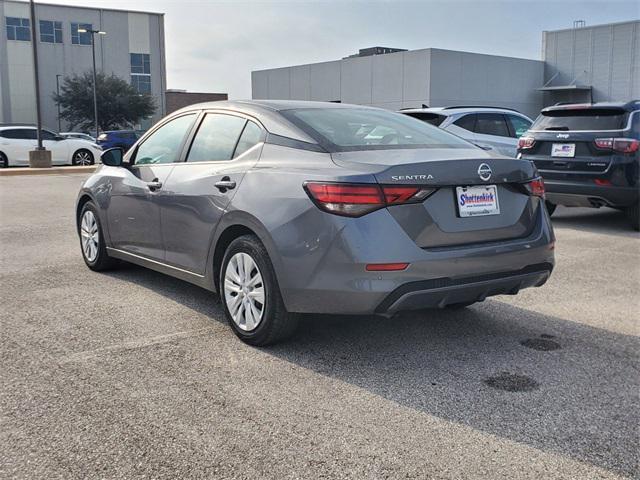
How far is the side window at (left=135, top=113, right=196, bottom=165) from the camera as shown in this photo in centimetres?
552

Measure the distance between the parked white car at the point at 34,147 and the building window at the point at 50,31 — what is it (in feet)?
158

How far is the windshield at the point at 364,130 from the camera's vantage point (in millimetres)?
4414

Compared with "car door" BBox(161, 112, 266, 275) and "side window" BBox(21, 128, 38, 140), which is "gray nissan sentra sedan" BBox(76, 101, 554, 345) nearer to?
"car door" BBox(161, 112, 266, 275)

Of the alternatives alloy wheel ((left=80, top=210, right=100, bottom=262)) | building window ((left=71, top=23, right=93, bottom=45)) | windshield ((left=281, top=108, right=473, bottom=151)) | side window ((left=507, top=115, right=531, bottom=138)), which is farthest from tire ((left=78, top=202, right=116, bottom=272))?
building window ((left=71, top=23, right=93, bottom=45))

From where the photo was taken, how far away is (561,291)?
6004 millimetres

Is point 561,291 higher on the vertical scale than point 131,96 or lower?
lower

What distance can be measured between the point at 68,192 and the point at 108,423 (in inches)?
511

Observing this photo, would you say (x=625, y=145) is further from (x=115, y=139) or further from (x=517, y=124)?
(x=115, y=139)

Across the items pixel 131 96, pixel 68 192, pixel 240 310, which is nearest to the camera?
pixel 240 310

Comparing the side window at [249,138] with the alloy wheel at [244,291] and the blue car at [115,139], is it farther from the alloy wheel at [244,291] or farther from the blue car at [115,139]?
the blue car at [115,139]

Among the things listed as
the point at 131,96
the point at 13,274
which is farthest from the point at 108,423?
the point at 131,96

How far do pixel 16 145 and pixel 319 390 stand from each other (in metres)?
23.5

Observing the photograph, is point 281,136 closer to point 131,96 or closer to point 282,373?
point 282,373

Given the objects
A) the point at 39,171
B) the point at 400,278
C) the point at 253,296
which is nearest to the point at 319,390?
the point at 400,278
